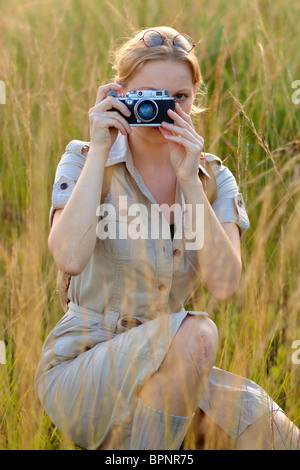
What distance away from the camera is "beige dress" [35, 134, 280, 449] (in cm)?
154

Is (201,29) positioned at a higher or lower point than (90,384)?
higher

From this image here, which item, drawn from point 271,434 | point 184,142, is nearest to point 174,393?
point 271,434

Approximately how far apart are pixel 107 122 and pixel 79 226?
0.28m

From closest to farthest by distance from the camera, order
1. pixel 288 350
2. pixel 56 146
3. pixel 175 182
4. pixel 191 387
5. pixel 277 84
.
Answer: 1. pixel 191 387
2. pixel 175 182
3. pixel 288 350
4. pixel 56 146
5. pixel 277 84

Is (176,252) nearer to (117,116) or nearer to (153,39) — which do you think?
(117,116)

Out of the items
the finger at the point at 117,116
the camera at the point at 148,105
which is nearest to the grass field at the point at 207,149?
the camera at the point at 148,105

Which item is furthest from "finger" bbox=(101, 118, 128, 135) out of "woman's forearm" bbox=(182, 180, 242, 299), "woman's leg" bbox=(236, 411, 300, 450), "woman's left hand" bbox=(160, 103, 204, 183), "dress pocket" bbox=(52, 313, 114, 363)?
"woman's leg" bbox=(236, 411, 300, 450)

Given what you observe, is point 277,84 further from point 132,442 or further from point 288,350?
point 132,442

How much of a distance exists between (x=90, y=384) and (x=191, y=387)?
0.83 feet

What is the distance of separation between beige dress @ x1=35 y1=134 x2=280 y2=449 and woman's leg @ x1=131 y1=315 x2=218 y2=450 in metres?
A: 0.03

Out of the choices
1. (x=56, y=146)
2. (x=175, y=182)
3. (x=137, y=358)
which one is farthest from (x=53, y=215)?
(x=56, y=146)

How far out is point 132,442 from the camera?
150cm

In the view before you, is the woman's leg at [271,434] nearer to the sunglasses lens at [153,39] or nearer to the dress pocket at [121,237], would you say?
the dress pocket at [121,237]

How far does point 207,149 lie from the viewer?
250cm
